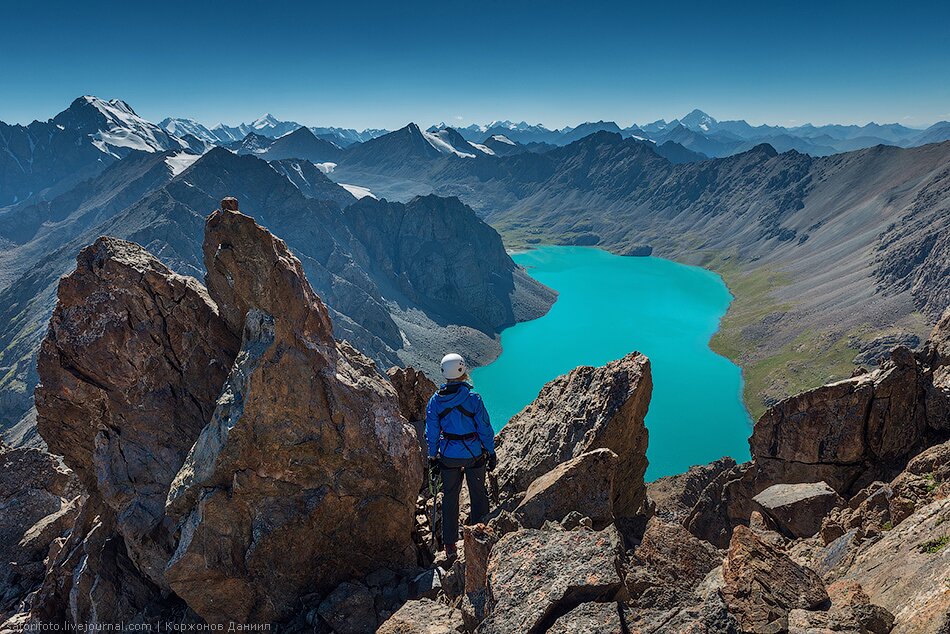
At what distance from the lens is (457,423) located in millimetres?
15227

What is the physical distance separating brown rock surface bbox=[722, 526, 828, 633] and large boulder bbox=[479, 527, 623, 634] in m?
1.90

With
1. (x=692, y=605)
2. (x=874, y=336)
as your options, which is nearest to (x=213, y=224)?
(x=692, y=605)

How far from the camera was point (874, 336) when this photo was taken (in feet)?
534

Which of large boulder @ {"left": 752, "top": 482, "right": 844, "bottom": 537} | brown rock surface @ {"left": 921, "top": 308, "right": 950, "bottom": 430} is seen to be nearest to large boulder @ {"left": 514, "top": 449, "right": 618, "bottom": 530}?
large boulder @ {"left": 752, "top": 482, "right": 844, "bottom": 537}

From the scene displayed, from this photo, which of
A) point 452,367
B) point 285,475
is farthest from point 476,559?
point 285,475

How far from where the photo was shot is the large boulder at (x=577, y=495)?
13.9m

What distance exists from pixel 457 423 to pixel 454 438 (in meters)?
0.48

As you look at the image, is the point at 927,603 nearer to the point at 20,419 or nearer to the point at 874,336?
the point at 20,419

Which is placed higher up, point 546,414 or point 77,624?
point 546,414

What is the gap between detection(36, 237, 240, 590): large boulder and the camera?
1831cm

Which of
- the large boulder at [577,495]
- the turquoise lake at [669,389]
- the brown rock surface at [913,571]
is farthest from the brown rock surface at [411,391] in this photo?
the turquoise lake at [669,389]

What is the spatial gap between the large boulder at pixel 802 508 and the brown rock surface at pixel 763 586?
33.4 ft

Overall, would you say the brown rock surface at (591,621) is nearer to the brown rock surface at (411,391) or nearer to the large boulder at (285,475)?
the large boulder at (285,475)

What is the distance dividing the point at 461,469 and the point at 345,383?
4.64m
